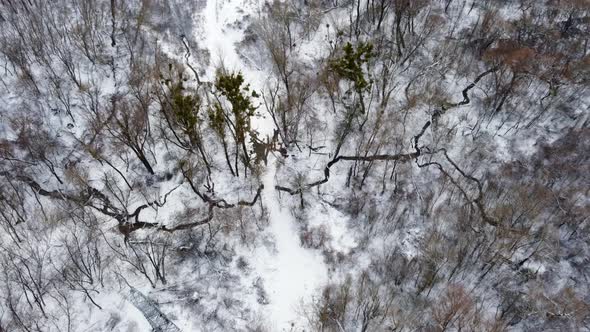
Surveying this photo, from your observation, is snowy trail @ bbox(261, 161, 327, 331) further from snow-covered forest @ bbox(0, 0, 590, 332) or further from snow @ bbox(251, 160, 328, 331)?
snow-covered forest @ bbox(0, 0, 590, 332)

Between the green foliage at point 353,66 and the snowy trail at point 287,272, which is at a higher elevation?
the green foliage at point 353,66

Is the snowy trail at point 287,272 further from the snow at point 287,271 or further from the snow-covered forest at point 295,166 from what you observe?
the snow-covered forest at point 295,166

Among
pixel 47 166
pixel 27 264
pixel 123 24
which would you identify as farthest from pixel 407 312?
pixel 123 24

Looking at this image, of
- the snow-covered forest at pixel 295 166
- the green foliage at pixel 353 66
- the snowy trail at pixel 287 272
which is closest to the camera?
the snowy trail at pixel 287 272

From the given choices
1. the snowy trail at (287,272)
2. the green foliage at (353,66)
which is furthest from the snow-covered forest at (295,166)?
the green foliage at (353,66)

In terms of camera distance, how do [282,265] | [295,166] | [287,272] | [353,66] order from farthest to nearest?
[295,166] < [353,66] < [282,265] < [287,272]

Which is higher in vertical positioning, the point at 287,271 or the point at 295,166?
the point at 295,166

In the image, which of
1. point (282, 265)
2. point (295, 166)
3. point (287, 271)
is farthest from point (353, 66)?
point (287, 271)

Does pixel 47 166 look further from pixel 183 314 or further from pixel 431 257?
pixel 431 257

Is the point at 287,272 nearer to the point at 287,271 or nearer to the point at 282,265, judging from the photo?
the point at 287,271
